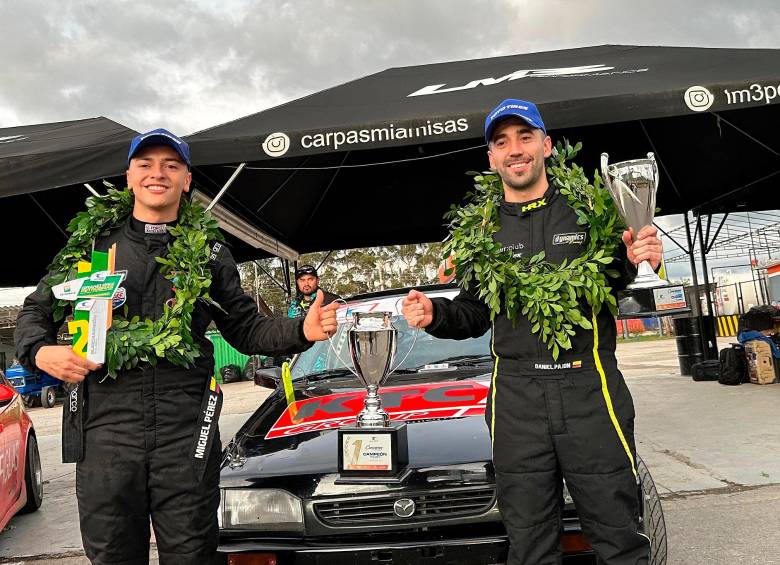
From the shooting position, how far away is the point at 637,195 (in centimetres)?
195

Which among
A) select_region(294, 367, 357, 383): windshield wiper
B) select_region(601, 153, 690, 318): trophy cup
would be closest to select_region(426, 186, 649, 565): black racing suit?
select_region(601, 153, 690, 318): trophy cup

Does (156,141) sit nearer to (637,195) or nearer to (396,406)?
(396,406)

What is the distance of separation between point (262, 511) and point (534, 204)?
4.77 feet

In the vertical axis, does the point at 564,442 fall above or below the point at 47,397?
above

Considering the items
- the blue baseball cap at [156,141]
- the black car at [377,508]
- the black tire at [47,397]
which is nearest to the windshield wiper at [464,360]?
the black car at [377,508]

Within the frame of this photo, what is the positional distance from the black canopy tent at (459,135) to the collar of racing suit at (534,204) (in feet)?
8.34

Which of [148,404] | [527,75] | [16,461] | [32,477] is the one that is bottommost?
[32,477]

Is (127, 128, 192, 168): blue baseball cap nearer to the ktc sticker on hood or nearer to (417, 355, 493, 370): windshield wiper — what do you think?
the ktc sticker on hood

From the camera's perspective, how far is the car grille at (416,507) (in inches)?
84.6

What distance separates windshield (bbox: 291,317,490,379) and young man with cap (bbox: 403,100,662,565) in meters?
1.41

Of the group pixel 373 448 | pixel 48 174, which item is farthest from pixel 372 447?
pixel 48 174

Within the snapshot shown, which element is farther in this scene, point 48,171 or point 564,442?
point 48,171

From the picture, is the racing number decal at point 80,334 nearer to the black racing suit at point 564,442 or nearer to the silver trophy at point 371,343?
the silver trophy at point 371,343

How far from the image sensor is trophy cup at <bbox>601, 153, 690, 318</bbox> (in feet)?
6.23
